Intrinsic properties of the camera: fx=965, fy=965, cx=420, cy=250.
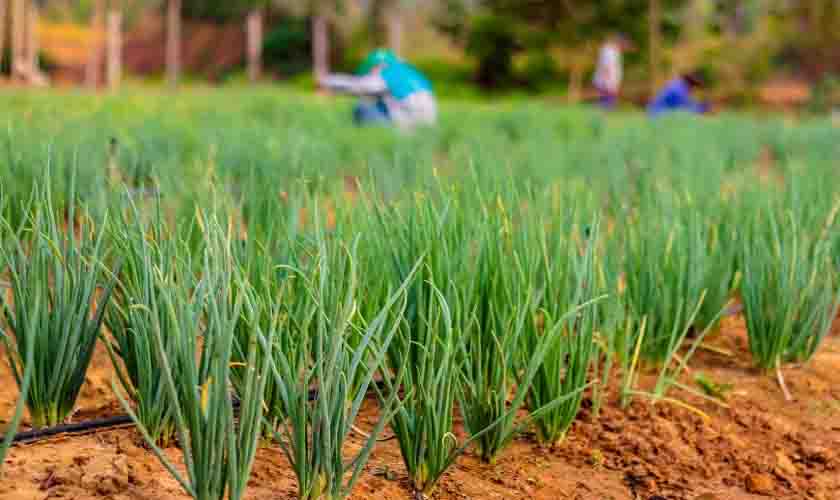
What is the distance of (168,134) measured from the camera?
4895 mm

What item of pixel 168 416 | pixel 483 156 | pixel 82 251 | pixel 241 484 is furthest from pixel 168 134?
pixel 241 484

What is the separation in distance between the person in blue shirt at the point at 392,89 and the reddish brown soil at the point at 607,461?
15.7ft

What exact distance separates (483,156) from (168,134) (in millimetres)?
1952

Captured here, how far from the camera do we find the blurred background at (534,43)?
21469 mm

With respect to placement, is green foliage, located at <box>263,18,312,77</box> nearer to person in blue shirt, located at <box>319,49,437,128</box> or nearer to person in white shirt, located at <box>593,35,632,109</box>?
person in white shirt, located at <box>593,35,632,109</box>

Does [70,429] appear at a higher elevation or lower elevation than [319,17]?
lower

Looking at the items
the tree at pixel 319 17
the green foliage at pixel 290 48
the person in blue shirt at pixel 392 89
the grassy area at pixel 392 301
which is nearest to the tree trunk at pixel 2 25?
the tree at pixel 319 17

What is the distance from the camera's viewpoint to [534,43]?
22.5 m

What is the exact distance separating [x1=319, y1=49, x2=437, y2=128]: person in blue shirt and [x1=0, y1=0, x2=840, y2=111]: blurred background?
11266 mm

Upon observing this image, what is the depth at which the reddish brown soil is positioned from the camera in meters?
1.60

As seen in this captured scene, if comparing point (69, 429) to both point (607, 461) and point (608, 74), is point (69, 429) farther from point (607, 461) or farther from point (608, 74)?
point (608, 74)

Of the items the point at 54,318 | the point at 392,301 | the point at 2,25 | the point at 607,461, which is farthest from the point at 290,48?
the point at 392,301

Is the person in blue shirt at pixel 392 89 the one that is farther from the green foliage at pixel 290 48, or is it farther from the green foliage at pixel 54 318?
the green foliage at pixel 290 48

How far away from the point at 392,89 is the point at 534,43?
53.5 ft
